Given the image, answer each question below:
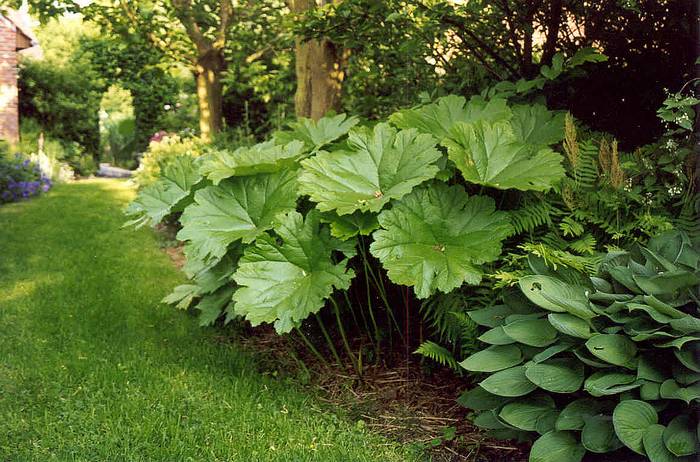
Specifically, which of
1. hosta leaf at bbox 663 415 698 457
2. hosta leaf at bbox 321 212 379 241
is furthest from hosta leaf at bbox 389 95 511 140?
hosta leaf at bbox 663 415 698 457

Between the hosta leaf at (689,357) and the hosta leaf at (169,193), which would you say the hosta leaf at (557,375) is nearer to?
the hosta leaf at (689,357)

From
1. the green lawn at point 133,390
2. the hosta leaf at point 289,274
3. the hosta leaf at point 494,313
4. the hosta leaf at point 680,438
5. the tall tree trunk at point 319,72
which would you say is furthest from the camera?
the tall tree trunk at point 319,72

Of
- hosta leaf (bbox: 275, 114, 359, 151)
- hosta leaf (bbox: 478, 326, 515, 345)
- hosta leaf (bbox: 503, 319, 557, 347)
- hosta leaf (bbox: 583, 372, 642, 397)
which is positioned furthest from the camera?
hosta leaf (bbox: 275, 114, 359, 151)

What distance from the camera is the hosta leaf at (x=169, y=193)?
3.46 m

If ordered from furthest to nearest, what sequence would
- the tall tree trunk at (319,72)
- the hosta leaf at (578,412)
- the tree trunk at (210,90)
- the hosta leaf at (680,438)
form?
the tree trunk at (210,90)
the tall tree trunk at (319,72)
the hosta leaf at (578,412)
the hosta leaf at (680,438)

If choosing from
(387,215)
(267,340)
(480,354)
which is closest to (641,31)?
(387,215)

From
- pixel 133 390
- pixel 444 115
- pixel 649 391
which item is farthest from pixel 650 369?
pixel 133 390

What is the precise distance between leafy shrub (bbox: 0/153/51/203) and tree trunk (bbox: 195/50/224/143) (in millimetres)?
3188

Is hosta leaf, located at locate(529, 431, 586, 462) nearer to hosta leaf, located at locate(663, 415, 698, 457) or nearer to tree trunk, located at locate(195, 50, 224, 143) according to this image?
hosta leaf, located at locate(663, 415, 698, 457)

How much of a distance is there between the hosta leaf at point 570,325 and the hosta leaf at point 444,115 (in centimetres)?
121

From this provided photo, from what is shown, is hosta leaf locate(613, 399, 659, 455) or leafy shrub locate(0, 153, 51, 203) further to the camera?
leafy shrub locate(0, 153, 51, 203)

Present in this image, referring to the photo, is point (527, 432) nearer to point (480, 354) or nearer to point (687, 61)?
point (480, 354)

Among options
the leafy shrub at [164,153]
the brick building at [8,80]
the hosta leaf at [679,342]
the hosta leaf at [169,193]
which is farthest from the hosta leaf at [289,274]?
the brick building at [8,80]

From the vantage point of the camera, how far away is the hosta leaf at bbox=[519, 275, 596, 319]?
207 centimetres
